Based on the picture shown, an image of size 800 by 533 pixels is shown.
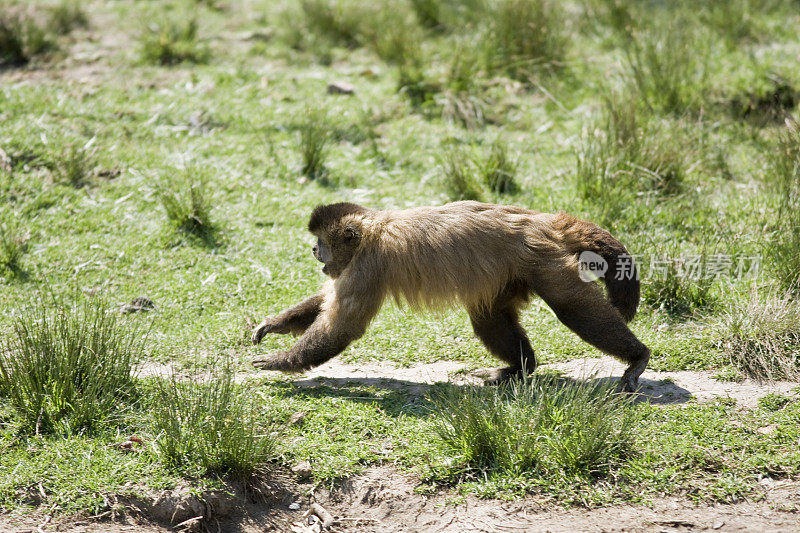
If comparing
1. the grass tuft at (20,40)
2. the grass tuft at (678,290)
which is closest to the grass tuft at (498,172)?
the grass tuft at (678,290)

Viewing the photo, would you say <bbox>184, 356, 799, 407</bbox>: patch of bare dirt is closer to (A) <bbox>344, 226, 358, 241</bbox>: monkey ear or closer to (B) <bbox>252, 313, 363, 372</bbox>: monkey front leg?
(B) <bbox>252, 313, 363, 372</bbox>: monkey front leg

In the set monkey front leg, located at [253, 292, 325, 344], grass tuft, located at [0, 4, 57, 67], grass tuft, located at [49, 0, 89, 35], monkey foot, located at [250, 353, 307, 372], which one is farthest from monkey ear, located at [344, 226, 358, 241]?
grass tuft, located at [49, 0, 89, 35]

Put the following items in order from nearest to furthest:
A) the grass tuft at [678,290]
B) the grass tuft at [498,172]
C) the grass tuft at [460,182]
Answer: the grass tuft at [678,290] < the grass tuft at [460,182] < the grass tuft at [498,172]

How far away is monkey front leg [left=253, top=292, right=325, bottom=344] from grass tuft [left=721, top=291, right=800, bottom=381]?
9.98ft

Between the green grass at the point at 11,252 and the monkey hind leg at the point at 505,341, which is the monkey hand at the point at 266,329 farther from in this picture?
the green grass at the point at 11,252

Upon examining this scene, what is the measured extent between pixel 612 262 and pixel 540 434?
1476 millimetres

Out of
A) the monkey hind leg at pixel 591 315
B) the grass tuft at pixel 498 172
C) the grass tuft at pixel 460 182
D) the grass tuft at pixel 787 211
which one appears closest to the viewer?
the monkey hind leg at pixel 591 315

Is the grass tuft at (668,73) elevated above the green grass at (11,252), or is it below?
above

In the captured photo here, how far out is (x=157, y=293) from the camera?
723 centimetres

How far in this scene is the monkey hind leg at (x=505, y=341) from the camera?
599cm

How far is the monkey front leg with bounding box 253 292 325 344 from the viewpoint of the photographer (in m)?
6.11

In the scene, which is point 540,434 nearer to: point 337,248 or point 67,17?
point 337,248

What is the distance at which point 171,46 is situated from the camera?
11258 millimetres

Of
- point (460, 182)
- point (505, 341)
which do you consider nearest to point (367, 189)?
point (460, 182)
